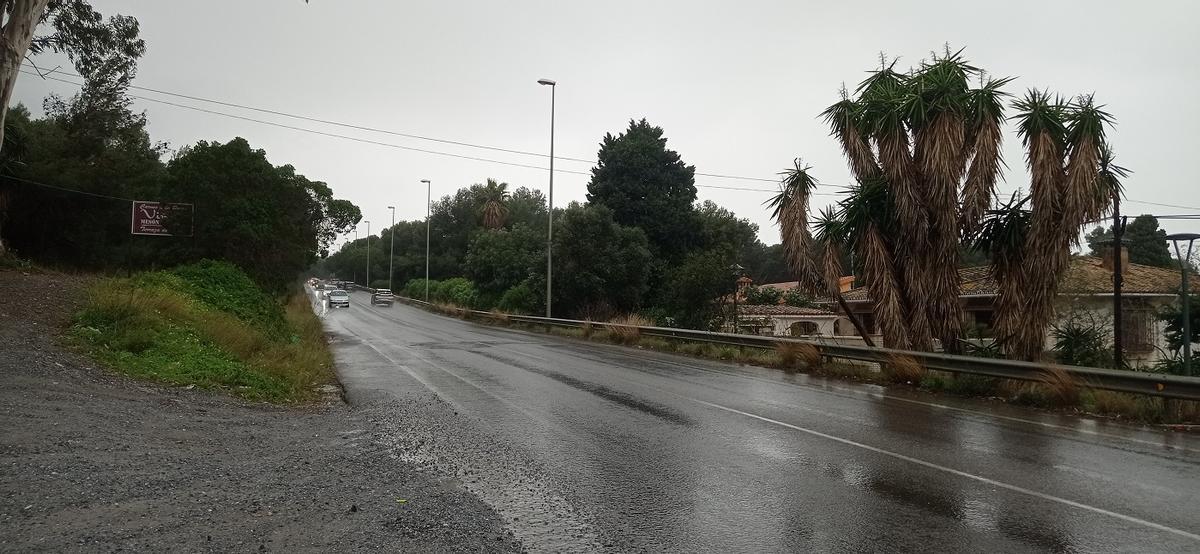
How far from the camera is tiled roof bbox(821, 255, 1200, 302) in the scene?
844 inches

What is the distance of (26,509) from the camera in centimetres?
475

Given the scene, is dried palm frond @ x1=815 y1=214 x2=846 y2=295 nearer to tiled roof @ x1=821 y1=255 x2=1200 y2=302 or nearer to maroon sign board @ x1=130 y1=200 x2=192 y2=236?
tiled roof @ x1=821 y1=255 x2=1200 y2=302

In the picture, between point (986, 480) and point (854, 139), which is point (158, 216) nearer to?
point (854, 139)

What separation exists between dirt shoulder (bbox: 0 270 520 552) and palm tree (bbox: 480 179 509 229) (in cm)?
6578

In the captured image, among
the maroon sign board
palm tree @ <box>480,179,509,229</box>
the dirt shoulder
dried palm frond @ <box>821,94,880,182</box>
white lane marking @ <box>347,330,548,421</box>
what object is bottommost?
white lane marking @ <box>347,330,548,421</box>

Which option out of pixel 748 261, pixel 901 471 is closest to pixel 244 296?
pixel 901 471

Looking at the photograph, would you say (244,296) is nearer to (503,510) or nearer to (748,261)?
(503,510)

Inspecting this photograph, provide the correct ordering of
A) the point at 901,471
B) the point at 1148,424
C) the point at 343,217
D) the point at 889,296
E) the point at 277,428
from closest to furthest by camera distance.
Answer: the point at 901,471
the point at 277,428
the point at 1148,424
the point at 889,296
the point at 343,217

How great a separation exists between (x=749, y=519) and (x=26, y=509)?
4.94m

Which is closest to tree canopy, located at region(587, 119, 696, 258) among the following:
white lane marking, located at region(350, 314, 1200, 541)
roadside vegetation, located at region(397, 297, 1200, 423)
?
roadside vegetation, located at region(397, 297, 1200, 423)

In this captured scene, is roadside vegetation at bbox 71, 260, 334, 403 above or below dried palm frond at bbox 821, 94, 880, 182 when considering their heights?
below

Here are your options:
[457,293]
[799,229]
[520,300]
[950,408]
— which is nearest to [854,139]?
[799,229]

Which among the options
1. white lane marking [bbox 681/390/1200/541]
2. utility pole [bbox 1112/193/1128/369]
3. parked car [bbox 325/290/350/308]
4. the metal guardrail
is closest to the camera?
white lane marking [bbox 681/390/1200/541]

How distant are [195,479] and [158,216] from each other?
20064mm
